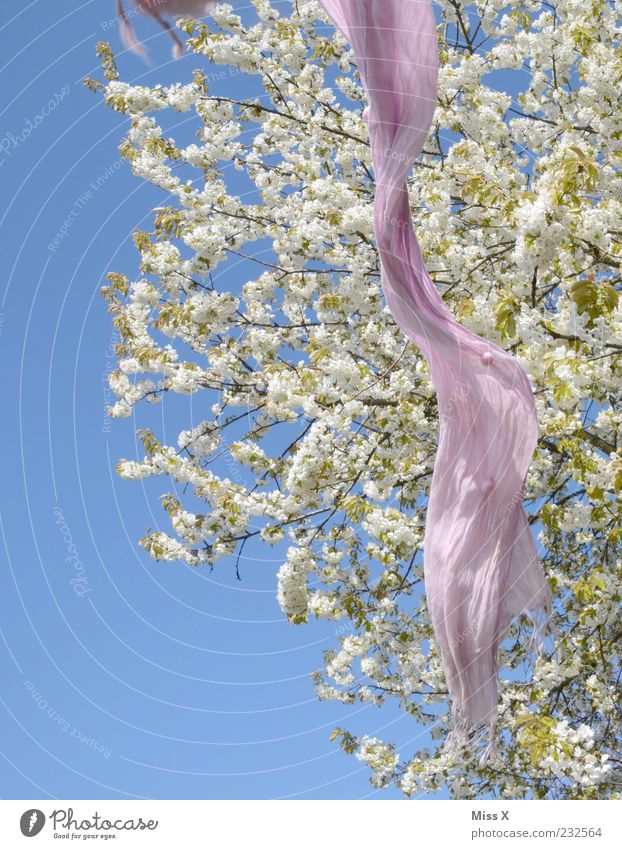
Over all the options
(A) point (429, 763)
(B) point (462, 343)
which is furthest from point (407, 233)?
(A) point (429, 763)

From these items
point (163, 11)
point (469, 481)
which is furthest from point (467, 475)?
point (163, 11)

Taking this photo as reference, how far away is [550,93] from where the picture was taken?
7656 millimetres

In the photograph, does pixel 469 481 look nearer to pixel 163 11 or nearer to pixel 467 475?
pixel 467 475

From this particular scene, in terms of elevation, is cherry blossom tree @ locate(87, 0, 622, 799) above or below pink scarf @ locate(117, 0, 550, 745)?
above

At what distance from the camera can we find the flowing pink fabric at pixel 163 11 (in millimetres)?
3066

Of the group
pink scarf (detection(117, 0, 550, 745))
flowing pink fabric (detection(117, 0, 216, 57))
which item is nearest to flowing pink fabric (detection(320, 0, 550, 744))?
pink scarf (detection(117, 0, 550, 745))

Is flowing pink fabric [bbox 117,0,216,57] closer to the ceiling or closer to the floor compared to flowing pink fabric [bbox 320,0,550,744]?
closer to the ceiling

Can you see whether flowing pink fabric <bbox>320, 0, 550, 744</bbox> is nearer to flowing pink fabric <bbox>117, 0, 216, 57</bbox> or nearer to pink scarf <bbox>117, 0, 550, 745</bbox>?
pink scarf <bbox>117, 0, 550, 745</bbox>

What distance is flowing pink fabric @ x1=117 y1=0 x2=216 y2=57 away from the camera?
3.07 m

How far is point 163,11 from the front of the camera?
10.1ft

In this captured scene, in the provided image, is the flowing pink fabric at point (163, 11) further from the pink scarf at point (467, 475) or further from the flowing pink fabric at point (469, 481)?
the flowing pink fabric at point (469, 481)

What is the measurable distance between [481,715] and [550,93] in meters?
5.99
